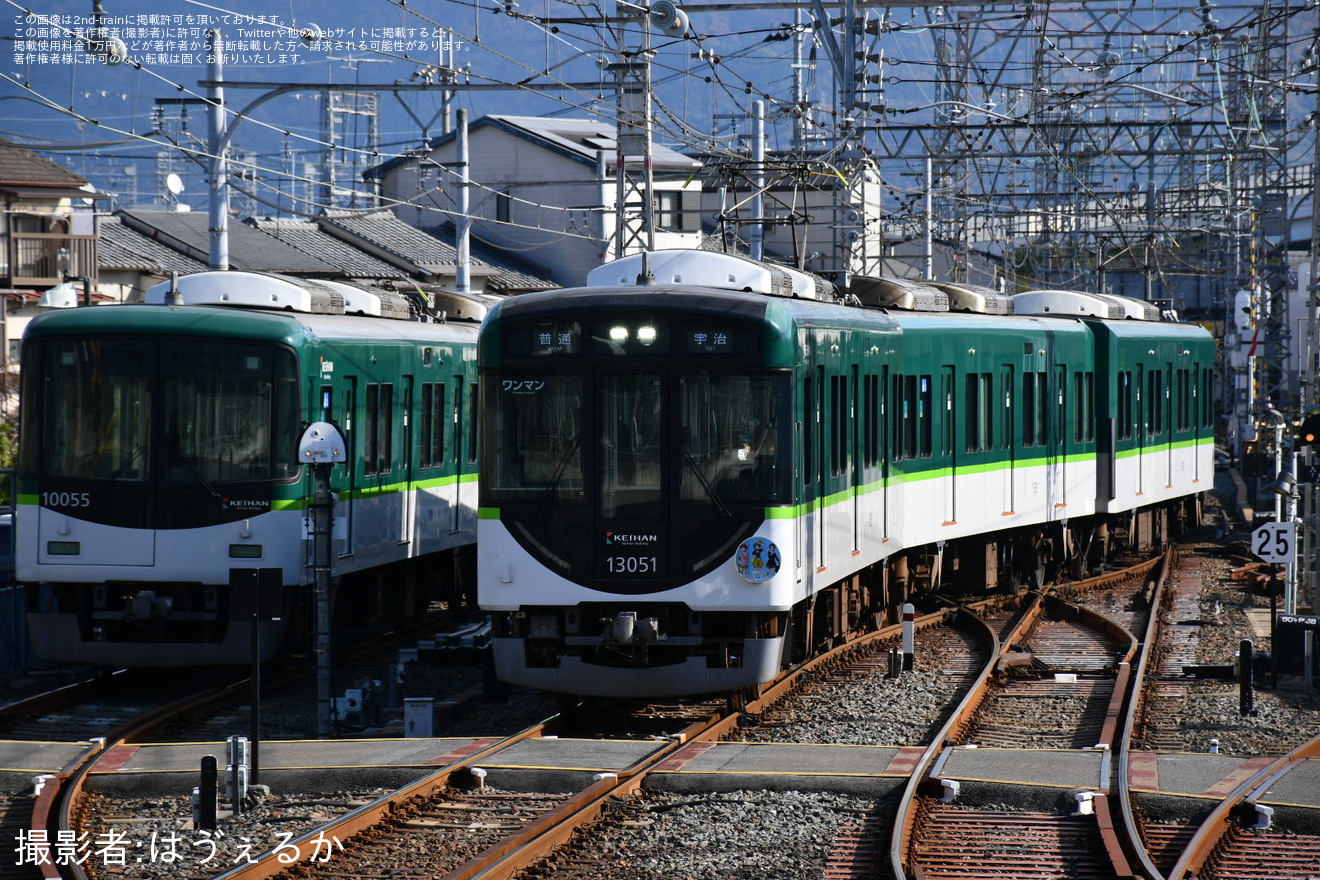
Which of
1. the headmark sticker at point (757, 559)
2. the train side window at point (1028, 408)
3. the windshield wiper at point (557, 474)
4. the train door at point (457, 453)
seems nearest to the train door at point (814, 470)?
the headmark sticker at point (757, 559)

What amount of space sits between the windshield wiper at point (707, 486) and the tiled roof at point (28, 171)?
73.5 ft

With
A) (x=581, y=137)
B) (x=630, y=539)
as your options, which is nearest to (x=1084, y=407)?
(x=630, y=539)

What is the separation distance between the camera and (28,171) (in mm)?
32281

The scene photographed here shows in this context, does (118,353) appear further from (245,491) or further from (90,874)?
(90,874)

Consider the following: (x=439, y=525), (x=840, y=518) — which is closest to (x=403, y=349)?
(x=439, y=525)

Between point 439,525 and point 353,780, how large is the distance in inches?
261

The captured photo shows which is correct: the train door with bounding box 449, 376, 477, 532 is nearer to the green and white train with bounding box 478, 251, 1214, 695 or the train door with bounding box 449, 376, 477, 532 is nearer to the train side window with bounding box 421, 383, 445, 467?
the train side window with bounding box 421, 383, 445, 467

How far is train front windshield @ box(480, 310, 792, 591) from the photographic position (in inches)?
422

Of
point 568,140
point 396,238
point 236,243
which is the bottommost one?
point 236,243

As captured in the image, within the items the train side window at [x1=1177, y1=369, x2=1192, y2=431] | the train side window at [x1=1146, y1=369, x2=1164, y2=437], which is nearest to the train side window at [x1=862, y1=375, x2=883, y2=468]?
the train side window at [x1=1146, y1=369, x2=1164, y2=437]

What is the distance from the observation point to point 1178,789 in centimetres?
920

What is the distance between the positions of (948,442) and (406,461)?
4.48 meters

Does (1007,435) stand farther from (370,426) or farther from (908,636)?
(370,426)

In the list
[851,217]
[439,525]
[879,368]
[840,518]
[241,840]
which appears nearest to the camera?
[241,840]
